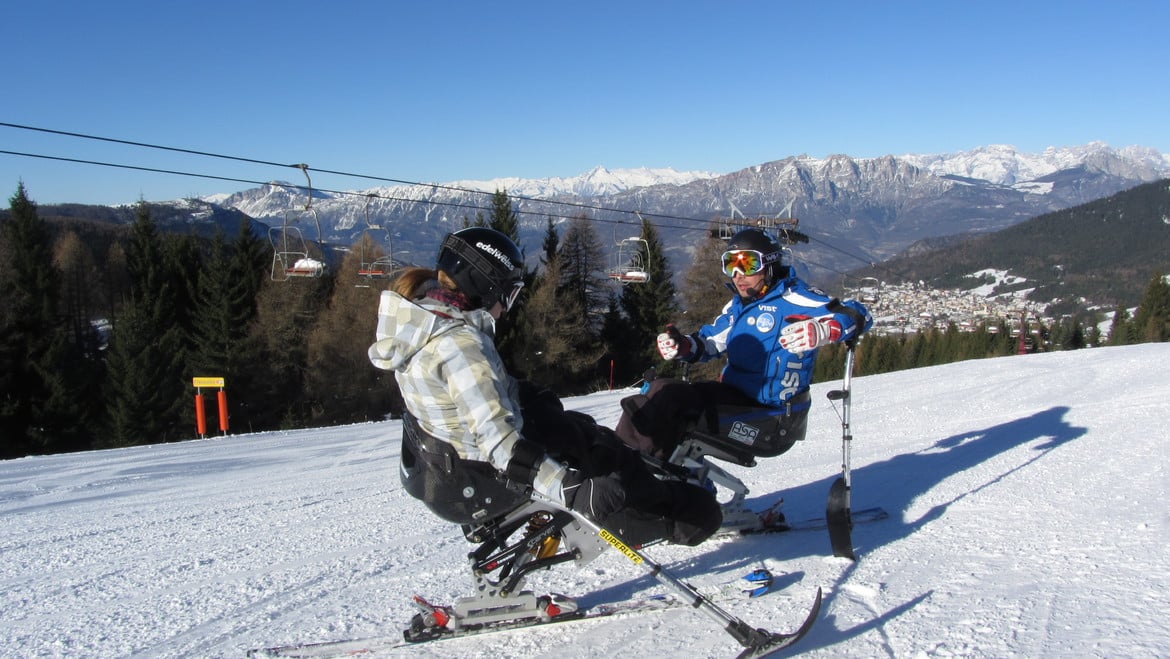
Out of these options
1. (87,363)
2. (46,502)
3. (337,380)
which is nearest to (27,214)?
(87,363)

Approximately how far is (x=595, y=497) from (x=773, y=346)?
2045 mm

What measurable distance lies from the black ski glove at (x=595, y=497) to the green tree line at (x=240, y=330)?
24.4 m

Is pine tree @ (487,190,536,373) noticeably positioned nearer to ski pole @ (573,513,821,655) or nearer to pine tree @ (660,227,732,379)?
pine tree @ (660,227,732,379)

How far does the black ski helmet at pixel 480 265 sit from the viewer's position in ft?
10.1

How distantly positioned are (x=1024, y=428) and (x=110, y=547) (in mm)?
7872

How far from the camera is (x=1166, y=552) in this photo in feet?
11.9

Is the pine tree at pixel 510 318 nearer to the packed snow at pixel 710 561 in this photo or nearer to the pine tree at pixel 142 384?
the pine tree at pixel 142 384

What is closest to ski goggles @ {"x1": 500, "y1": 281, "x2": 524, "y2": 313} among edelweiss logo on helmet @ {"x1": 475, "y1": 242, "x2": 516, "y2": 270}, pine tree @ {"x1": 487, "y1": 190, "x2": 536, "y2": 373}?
edelweiss logo on helmet @ {"x1": 475, "y1": 242, "x2": 516, "y2": 270}

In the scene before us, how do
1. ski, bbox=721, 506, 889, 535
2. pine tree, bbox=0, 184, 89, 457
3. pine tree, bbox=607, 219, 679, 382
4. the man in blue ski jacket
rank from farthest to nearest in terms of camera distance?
pine tree, bbox=607, 219, 679, 382, pine tree, bbox=0, 184, 89, 457, ski, bbox=721, 506, 889, 535, the man in blue ski jacket

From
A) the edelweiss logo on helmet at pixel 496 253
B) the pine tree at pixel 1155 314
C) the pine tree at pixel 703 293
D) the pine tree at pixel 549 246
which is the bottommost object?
the pine tree at pixel 1155 314

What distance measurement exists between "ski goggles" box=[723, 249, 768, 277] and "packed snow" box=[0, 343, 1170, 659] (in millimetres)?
1679

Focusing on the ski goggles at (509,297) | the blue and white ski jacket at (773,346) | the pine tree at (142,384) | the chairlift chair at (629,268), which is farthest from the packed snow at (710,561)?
the pine tree at (142,384)

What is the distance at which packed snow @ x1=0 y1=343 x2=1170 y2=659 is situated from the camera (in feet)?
10.2

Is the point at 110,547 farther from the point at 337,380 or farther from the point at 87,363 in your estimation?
the point at 87,363
